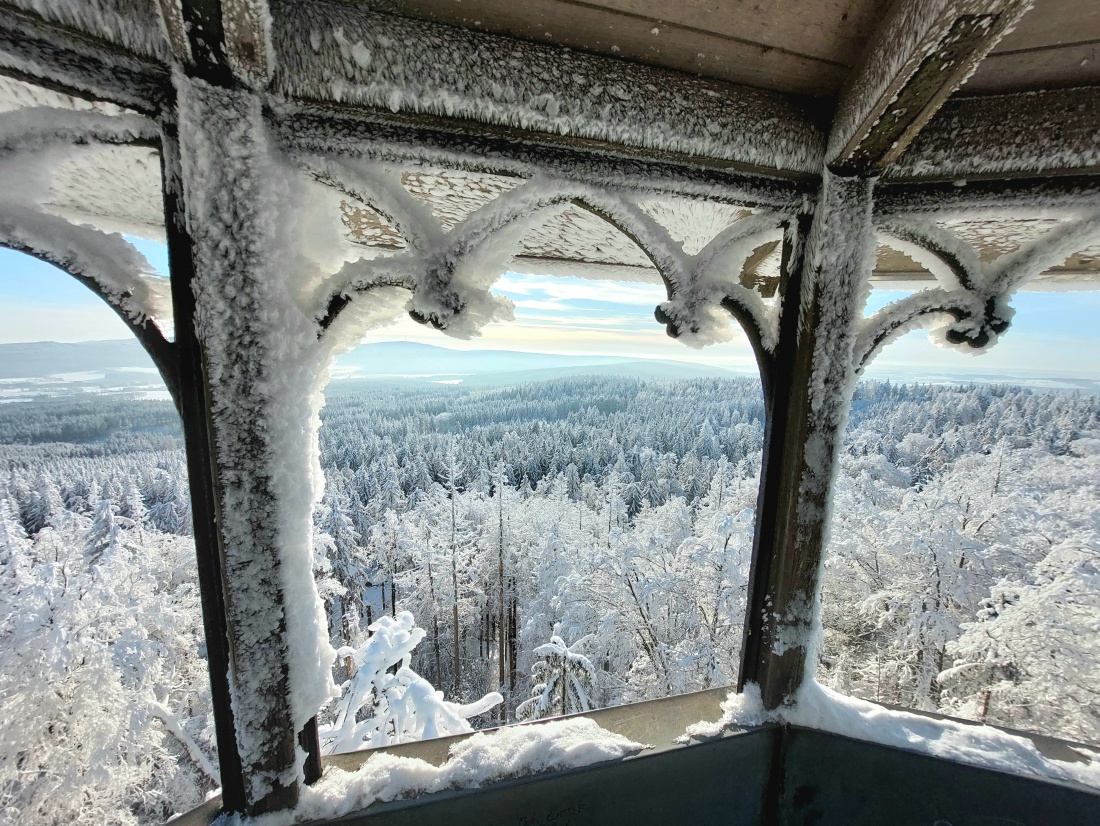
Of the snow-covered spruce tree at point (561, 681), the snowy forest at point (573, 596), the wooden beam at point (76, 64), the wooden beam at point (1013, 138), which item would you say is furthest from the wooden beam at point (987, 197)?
the snow-covered spruce tree at point (561, 681)

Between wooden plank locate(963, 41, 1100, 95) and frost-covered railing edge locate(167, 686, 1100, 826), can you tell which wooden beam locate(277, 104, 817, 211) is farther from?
frost-covered railing edge locate(167, 686, 1100, 826)

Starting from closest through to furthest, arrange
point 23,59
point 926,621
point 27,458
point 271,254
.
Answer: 1. point 23,59
2. point 271,254
3. point 926,621
4. point 27,458

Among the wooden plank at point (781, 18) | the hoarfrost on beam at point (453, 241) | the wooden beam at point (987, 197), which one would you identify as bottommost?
the hoarfrost on beam at point (453, 241)

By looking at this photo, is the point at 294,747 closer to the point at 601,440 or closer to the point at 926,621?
the point at 926,621

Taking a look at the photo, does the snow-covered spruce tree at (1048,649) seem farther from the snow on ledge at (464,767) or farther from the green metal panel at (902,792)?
the snow on ledge at (464,767)

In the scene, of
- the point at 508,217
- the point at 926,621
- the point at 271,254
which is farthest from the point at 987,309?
the point at 926,621

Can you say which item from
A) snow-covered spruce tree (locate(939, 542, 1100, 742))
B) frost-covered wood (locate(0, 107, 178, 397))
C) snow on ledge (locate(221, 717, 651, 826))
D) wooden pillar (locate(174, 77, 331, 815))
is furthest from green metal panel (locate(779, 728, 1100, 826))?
snow-covered spruce tree (locate(939, 542, 1100, 742))

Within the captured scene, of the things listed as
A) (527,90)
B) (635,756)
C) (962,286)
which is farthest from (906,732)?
(527,90)

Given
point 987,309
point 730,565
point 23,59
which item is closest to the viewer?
point 23,59
